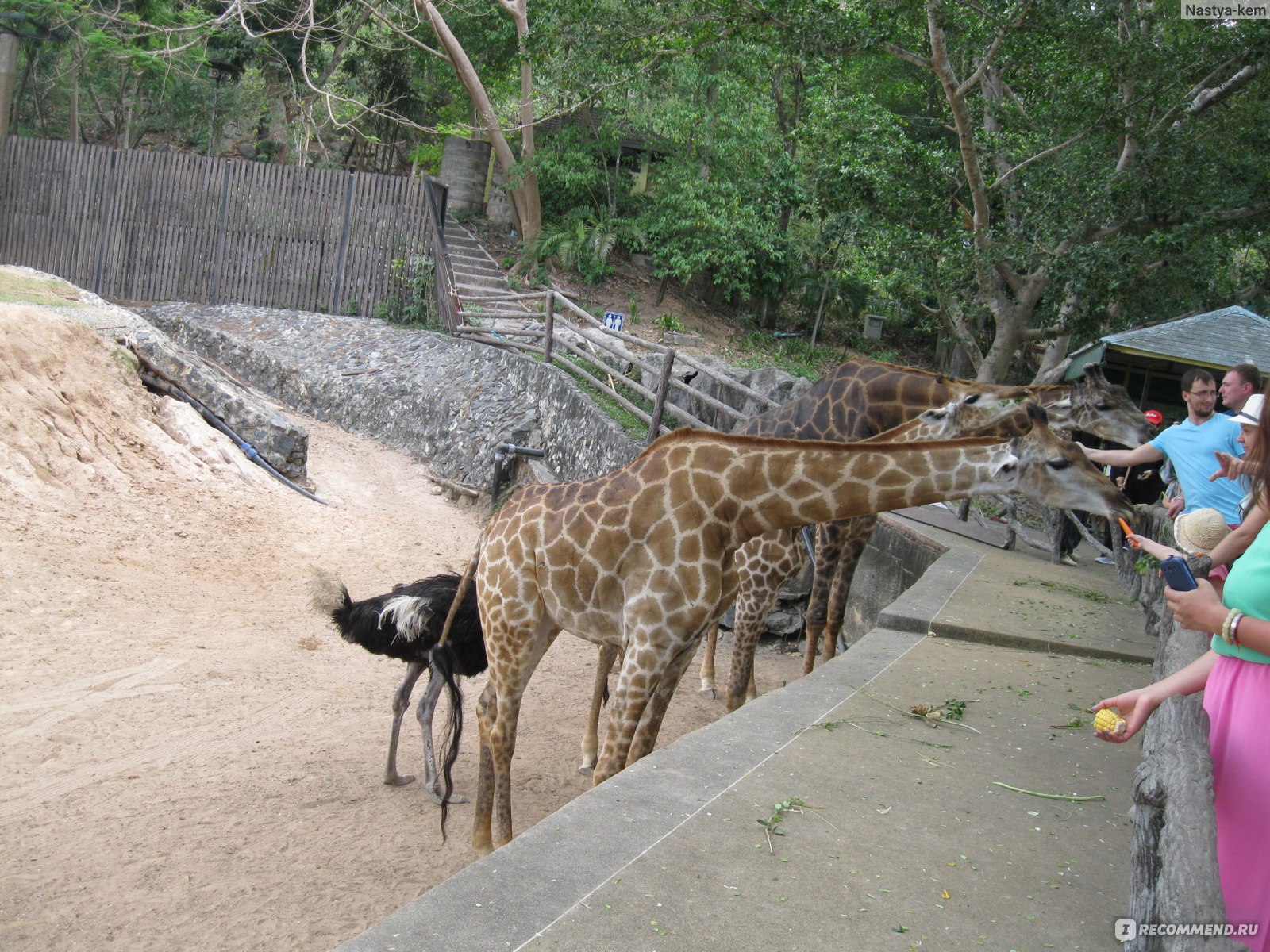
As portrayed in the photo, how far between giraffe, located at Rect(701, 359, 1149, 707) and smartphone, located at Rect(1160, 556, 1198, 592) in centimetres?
406

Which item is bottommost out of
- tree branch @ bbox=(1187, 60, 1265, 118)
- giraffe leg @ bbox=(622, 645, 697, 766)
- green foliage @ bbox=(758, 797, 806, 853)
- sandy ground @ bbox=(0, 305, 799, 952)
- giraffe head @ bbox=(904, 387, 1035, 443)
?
sandy ground @ bbox=(0, 305, 799, 952)

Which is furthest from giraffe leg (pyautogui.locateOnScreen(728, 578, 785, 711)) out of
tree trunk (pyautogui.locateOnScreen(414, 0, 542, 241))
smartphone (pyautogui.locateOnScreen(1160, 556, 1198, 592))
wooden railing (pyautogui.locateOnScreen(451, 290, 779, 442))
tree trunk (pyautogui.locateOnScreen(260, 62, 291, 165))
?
tree trunk (pyautogui.locateOnScreen(260, 62, 291, 165))

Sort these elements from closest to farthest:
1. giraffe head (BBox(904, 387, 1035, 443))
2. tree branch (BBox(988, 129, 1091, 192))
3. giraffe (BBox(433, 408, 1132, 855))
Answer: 1. giraffe (BBox(433, 408, 1132, 855))
2. giraffe head (BBox(904, 387, 1035, 443))
3. tree branch (BBox(988, 129, 1091, 192))

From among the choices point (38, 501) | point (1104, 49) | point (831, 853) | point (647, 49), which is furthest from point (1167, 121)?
point (38, 501)

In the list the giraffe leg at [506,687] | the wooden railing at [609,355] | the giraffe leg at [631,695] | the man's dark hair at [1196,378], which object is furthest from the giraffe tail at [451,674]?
the wooden railing at [609,355]

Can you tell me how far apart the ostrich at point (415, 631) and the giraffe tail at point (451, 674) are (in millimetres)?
21

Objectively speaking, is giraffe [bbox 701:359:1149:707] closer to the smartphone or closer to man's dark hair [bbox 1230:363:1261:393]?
man's dark hair [bbox 1230:363:1261:393]

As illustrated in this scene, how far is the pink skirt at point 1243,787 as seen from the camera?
241 cm

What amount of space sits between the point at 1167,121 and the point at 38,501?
13.5 metres

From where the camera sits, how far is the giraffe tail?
549 cm

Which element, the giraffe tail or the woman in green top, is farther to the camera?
the giraffe tail

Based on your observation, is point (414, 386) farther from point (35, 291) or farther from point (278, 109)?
point (278, 109)

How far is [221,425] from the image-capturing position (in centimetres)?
1208

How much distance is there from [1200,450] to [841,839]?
12.0 feet
